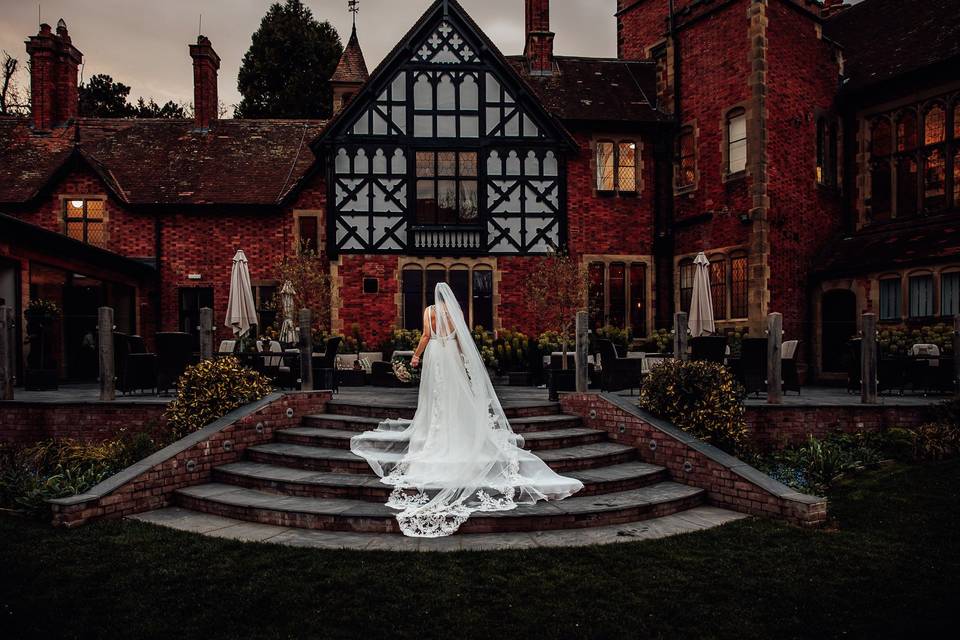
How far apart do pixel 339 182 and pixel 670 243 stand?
994 cm

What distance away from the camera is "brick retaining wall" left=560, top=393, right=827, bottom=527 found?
6.31 meters

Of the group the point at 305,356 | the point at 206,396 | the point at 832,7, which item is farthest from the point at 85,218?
the point at 832,7

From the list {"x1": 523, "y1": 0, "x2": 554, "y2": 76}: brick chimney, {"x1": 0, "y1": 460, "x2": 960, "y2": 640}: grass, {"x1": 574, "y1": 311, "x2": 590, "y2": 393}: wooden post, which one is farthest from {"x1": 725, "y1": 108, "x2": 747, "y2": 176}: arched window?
{"x1": 0, "y1": 460, "x2": 960, "y2": 640}: grass

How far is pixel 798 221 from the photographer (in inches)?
Result: 649

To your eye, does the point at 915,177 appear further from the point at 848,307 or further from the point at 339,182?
the point at 339,182

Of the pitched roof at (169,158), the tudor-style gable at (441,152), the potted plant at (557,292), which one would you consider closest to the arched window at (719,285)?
the potted plant at (557,292)

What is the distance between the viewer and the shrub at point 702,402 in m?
7.91

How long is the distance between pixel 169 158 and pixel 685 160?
16174 millimetres

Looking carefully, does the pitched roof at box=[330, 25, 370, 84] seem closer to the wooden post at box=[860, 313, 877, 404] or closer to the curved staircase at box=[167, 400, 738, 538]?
the curved staircase at box=[167, 400, 738, 538]

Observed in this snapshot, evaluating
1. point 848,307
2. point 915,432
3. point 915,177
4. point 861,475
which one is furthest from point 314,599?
point 915,177

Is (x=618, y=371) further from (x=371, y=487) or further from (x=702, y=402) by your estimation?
(x=371, y=487)

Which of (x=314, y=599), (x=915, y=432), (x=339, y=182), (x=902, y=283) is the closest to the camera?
(x=314, y=599)

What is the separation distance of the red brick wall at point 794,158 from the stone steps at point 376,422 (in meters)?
9.48

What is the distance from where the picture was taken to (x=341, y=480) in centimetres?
682
